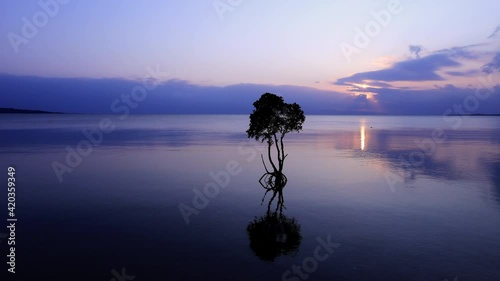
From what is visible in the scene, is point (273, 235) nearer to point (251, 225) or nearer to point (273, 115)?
point (251, 225)

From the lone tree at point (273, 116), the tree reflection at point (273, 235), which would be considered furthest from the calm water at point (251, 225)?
the lone tree at point (273, 116)

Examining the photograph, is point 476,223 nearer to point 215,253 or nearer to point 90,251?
point 215,253

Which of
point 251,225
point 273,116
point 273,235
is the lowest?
point 273,235

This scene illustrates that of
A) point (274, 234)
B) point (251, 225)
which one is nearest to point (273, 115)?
point (251, 225)

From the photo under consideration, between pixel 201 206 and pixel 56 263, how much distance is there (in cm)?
1834

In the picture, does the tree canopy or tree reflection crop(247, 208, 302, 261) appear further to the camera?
the tree canopy

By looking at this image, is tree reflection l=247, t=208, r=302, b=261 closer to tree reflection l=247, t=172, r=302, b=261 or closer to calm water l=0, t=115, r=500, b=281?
tree reflection l=247, t=172, r=302, b=261

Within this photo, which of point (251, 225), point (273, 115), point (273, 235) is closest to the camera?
point (273, 235)

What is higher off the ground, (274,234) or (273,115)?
(273,115)

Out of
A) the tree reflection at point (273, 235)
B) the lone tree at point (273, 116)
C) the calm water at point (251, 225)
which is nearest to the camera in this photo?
the calm water at point (251, 225)

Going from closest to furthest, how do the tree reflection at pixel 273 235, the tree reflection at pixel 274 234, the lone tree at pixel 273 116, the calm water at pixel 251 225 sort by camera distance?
1. the calm water at pixel 251 225
2. the tree reflection at pixel 273 235
3. the tree reflection at pixel 274 234
4. the lone tree at pixel 273 116

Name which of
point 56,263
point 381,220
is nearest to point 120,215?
point 56,263

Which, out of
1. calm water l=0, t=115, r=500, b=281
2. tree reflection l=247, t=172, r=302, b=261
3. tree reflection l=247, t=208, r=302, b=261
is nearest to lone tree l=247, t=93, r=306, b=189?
calm water l=0, t=115, r=500, b=281

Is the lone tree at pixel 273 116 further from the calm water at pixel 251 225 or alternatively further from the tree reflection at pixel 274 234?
the tree reflection at pixel 274 234
